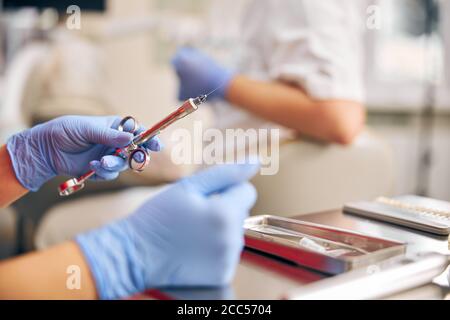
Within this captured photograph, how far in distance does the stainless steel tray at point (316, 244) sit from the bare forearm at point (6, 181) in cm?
20

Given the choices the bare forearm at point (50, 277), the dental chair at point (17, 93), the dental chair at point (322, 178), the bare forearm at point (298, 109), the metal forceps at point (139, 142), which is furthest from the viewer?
the dental chair at point (17, 93)

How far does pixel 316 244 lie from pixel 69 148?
0.22 m

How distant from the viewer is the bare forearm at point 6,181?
0.43 meters

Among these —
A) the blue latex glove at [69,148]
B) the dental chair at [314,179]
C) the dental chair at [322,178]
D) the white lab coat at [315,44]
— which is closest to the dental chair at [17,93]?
the dental chair at [314,179]

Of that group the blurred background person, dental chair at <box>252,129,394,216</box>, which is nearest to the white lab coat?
the blurred background person

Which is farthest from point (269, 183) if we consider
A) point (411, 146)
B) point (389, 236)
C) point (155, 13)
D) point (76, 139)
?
point (155, 13)

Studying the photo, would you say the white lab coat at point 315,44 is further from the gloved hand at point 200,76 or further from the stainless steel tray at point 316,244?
the stainless steel tray at point 316,244

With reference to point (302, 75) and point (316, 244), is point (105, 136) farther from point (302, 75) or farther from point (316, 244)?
point (302, 75)

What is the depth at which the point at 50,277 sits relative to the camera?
1.63 ft

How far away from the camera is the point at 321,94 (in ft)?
2.66

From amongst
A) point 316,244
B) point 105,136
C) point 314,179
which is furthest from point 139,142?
point 314,179

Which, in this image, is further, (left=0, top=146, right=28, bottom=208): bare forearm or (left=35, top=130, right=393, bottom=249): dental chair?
(left=35, top=130, right=393, bottom=249): dental chair

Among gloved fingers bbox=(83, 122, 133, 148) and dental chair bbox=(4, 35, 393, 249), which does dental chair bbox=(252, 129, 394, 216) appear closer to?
dental chair bbox=(4, 35, 393, 249)

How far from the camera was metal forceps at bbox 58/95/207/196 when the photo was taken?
0.38 m
